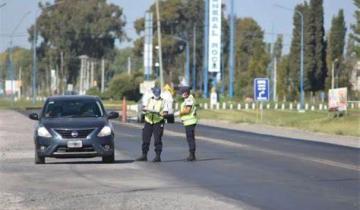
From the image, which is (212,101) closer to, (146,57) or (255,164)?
(146,57)

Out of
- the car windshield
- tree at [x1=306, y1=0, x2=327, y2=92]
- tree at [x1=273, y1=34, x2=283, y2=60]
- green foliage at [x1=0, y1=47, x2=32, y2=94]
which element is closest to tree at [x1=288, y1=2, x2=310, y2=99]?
tree at [x1=306, y1=0, x2=327, y2=92]

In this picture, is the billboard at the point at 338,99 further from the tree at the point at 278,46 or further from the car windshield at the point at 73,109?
the tree at the point at 278,46

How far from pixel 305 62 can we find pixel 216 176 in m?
89.3

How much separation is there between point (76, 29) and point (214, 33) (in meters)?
54.0

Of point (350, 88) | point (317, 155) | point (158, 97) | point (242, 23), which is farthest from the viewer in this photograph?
point (242, 23)

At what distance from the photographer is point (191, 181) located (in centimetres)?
1794

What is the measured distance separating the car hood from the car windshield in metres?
0.45

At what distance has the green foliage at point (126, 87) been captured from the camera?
367 feet

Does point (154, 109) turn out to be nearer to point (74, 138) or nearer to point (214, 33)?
point (74, 138)

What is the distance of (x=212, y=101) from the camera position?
85.1m

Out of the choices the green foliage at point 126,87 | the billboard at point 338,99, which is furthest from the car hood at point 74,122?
the green foliage at point 126,87

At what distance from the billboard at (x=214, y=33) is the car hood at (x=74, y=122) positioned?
65.8 m

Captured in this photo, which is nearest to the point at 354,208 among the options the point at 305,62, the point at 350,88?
the point at 305,62

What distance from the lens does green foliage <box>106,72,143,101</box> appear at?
112 m
